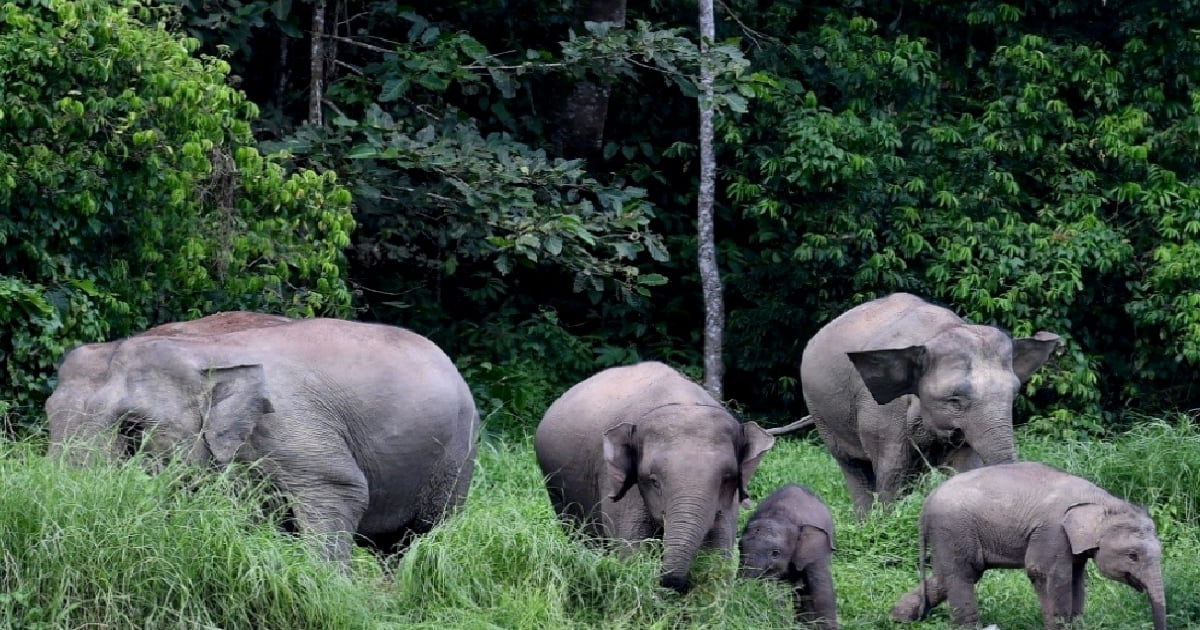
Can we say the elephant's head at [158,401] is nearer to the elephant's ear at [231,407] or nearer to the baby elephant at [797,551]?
the elephant's ear at [231,407]

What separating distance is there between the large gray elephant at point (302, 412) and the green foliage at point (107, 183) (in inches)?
106

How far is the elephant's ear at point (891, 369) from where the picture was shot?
10.2m

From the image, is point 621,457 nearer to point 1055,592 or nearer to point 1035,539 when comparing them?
point 1035,539

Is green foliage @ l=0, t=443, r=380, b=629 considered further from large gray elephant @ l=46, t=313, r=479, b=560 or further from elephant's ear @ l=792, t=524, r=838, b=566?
elephant's ear @ l=792, t=524, r=838, b=566

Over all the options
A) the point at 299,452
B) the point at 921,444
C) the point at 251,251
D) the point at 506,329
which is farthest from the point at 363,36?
the point at 299,452

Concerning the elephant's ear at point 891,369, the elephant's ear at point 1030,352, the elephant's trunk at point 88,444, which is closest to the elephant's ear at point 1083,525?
the elephant's ear at point 891,369

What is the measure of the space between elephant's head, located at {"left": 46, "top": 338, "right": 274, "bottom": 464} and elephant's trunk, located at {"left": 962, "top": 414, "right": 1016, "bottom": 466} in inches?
152

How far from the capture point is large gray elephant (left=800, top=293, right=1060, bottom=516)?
993 cm

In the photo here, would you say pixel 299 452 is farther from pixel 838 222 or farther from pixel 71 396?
pixel 838 222

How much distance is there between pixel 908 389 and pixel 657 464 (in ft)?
10.0

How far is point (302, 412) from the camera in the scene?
313 inches

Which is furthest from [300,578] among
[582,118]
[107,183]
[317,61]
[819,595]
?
[582,118]

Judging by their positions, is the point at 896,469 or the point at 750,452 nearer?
the point at 750,452

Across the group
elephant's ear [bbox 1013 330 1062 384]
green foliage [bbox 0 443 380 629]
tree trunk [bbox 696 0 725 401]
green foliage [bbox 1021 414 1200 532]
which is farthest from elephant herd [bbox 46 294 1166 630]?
tree trunk [bbox 696 0 725 401]
